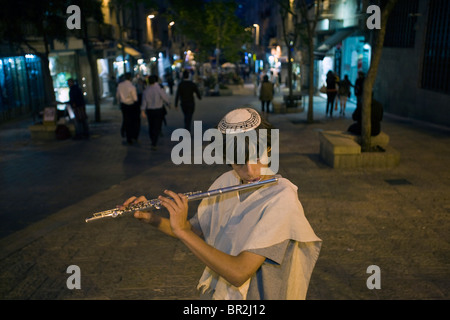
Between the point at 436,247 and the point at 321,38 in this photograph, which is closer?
the point at 436,247

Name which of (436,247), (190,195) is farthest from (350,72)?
(190,195)

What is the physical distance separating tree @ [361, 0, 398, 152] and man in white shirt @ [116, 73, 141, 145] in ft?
18.8

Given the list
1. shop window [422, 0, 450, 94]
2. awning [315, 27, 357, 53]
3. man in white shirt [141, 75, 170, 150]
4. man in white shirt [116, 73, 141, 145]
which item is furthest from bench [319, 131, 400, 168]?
awning [315, 27, 357, 53]

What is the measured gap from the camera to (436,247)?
15.7 ft

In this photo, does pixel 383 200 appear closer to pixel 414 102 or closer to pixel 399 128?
pixel 399 128

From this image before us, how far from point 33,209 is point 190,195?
210 inches

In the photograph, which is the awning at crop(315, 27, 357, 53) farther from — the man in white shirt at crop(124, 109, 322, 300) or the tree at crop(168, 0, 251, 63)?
the man in white shirt at crop(124, 109, 322, 300)

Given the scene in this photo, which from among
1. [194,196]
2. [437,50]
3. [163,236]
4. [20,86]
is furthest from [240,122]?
[20,86]

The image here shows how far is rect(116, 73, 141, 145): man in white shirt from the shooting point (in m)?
11.0

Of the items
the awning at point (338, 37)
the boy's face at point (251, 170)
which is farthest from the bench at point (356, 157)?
the awning at point (338, 37)

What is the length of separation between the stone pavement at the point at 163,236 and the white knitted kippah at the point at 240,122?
8.09ft

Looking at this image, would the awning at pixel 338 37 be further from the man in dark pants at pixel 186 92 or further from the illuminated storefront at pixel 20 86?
the illuminated storefront at pixel 20 86
